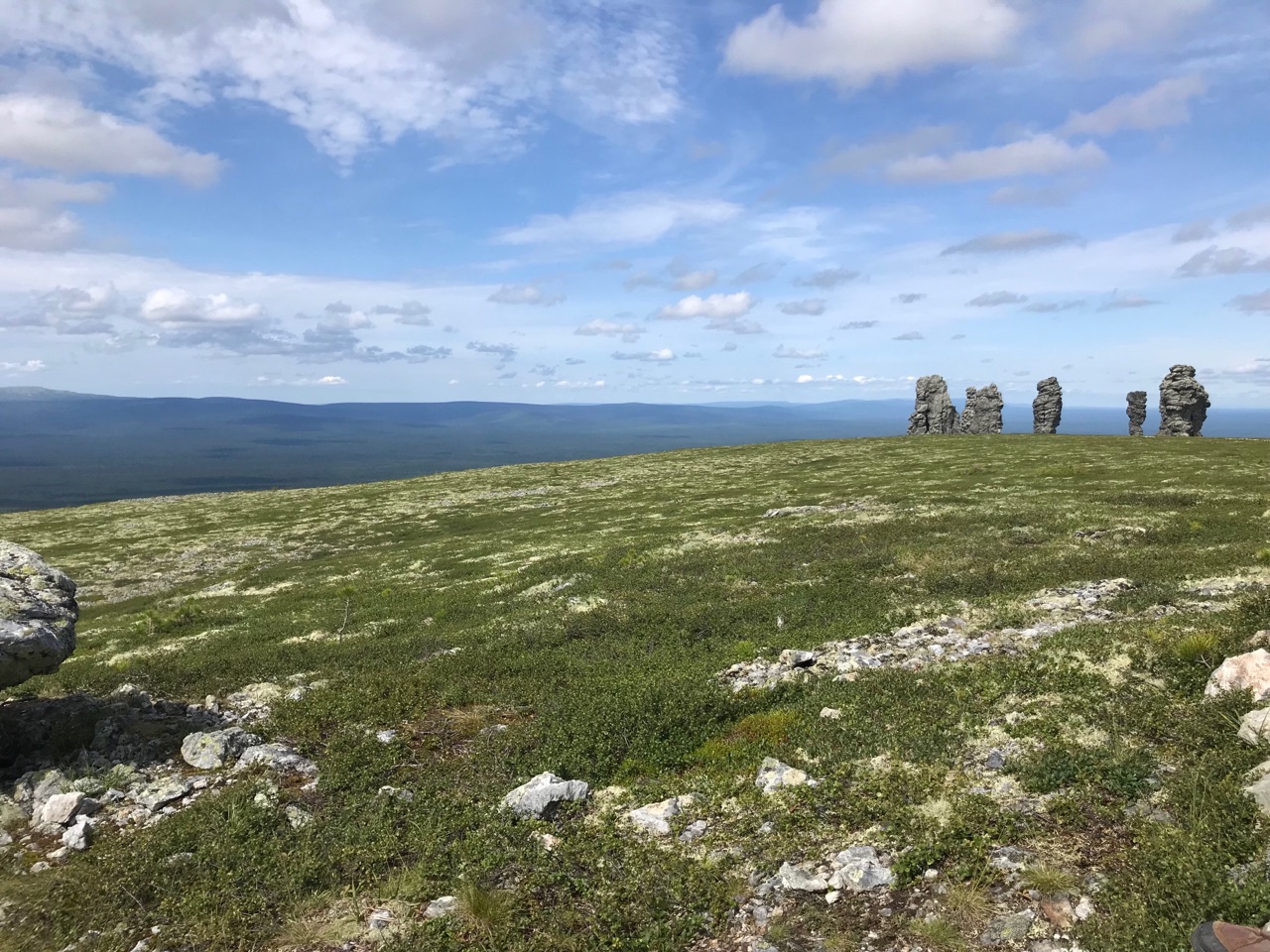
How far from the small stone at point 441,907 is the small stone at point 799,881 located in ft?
16.3

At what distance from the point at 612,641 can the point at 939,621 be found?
34.6 ft

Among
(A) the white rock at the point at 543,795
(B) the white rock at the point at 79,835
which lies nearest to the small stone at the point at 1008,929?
(A) the white rock at the point at 543,795

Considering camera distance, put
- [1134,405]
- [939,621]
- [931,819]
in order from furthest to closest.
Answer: [1134,405] < [939,621] < [931,819]

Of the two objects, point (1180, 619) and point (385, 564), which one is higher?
point (1180, 619)

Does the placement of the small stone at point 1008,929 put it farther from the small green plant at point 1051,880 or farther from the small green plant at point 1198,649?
the small green plant at point 1198,649

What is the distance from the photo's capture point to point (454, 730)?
56.5ft

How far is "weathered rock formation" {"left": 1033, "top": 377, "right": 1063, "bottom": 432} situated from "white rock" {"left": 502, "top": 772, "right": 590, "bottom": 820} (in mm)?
134218

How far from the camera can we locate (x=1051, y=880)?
894cm

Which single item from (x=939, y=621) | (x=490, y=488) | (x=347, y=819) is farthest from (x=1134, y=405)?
(x=347, y=819)

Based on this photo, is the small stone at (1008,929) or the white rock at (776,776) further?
the white rock at (776,776)

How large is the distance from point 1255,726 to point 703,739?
9802 mm

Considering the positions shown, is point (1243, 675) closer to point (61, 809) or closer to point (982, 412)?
point (61, 809)

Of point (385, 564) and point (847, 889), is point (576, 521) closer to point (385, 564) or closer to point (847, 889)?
point (385, 564)

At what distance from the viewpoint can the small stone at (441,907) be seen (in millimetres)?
10188
